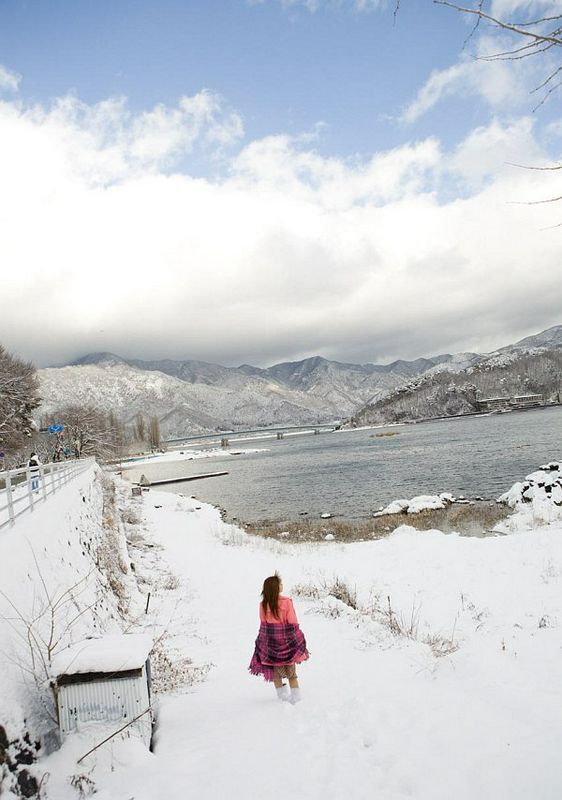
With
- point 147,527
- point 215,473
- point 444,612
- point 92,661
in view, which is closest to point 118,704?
point 92,661

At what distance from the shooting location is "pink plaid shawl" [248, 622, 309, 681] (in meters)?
5.79

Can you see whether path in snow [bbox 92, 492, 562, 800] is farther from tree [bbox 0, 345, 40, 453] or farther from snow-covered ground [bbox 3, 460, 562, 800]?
tree [bbox 0, 345, 40, 453]

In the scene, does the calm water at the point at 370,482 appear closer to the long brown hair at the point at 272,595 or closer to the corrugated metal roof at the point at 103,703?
the long brown hair at the point at 272,595

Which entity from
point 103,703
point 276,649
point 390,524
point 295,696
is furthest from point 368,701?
point 390,524

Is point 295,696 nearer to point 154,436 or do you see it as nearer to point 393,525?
point 393,525

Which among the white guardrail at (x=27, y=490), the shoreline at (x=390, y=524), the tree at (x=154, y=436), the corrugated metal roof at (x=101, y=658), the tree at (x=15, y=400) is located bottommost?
the shoreline at (x=390, y=524)

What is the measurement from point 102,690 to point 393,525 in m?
20.4

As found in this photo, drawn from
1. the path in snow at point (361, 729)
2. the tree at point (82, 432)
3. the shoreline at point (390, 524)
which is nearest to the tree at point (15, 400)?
the tree at point (82, 432)

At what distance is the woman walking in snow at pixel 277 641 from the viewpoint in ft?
18.9

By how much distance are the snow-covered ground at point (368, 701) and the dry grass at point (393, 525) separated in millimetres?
7808

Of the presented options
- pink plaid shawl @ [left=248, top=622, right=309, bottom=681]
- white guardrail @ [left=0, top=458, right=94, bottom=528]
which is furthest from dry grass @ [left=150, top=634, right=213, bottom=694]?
white guardrail @ [left=0, top=458, right=94, bottom=528]

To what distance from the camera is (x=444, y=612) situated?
1034cm

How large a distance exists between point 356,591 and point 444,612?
2626 mm

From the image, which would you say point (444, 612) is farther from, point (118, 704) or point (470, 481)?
point (470, 481)
